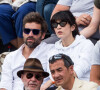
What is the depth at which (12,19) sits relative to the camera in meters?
5.80

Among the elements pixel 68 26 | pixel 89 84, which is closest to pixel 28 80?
pixel 89 84

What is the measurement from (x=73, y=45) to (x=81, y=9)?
0.78 m

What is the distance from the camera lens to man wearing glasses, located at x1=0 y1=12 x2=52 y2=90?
4.12 m

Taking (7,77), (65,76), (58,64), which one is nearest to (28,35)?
(7,77)

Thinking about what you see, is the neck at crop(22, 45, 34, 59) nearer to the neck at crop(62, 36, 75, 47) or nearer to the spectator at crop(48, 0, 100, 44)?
the neck at crop(62, 36, 75, 47)

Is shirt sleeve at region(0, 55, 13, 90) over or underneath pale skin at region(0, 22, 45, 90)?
underneath

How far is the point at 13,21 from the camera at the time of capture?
19.0 feet

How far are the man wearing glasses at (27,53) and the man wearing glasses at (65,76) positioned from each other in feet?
2.86

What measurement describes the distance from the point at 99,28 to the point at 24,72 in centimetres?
110

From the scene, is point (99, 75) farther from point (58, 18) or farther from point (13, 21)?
point (13, 21)

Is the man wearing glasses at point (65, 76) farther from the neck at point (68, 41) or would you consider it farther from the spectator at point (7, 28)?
the spectator at point (7, 28)

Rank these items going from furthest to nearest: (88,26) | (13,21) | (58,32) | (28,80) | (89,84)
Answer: (13,21), (88,26), (58,32), (28,80), (89,84)

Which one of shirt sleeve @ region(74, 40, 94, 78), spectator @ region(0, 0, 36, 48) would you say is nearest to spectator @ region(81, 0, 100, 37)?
shirt sleeve @ region(74, 40, 94, 78)

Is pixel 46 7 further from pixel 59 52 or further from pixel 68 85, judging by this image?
pixel 68 85
